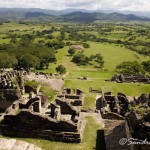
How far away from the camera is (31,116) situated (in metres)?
28.9

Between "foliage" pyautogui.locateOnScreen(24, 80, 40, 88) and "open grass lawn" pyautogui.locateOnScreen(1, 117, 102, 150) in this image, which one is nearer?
"open grass lawn" pyautogui.locateOnScreen(1, 117, 102, 150)

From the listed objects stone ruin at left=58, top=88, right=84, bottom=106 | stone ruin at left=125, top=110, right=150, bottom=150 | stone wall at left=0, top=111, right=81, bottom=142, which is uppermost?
stone ruin at left=125, top=110, right=150, bottom=150

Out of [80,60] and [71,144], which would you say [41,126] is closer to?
[71,144]

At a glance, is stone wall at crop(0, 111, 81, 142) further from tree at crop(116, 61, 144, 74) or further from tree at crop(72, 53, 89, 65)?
tree at crop(72, 53, 89, 65)

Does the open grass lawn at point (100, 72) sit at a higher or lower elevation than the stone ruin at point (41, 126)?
lower

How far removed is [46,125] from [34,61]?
7797 cm

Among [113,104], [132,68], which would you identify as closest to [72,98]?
[113,104]

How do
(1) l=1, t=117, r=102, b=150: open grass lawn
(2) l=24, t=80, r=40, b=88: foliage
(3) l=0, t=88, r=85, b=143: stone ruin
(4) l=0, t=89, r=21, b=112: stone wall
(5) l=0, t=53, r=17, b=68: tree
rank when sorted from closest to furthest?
(1) l=1, t=117, r=102, b=150: open grass lawn < (3) l=0, t=88, r=85, b=143: stone ruin < (4) l=0, t=89, r=21, b=112: stone wall < (2) l=24, t=80, r=40, b=88: foliage < (5) l=0, t=53, r=17, b=68: tree

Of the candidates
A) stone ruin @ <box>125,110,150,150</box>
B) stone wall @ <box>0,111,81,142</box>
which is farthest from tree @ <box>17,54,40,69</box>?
stone ruin @ <box>125,110,150,150</box>

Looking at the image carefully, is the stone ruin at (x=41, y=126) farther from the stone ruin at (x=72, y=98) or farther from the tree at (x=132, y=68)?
the tree at (x=132, y=68)

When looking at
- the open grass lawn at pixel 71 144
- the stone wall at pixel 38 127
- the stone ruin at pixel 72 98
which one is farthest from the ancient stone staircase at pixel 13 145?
the stone ruin at pixel 72 98

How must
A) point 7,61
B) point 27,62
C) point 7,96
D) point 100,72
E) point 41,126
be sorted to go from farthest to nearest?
point 27,62 → point 100,72 → point 7,61 → point 7,96 → point 41,126

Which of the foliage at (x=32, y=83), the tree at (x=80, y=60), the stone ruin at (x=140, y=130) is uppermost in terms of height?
the stone ruin at (x=140, y=130)

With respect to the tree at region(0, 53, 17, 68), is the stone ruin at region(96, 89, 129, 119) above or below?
above
